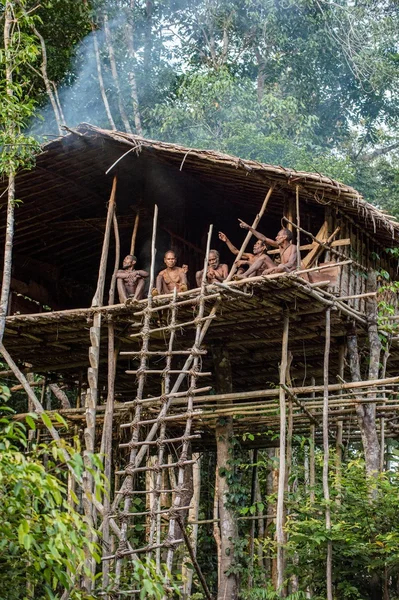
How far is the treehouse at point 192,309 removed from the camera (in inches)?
477

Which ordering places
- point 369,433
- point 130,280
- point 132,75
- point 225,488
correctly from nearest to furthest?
point 369,433, point 130,280, point 225,488, point 132,75

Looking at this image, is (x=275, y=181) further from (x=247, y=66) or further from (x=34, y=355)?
(x=247, y=66)

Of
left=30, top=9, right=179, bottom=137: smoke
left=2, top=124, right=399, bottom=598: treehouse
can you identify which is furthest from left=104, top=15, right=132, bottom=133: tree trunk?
left=2, top=124, right=399, bottom=598: treehouse

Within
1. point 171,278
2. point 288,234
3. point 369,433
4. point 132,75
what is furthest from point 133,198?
point 132,75

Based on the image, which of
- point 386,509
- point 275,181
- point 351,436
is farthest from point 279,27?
point 386,509

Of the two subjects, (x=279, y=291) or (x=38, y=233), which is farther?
(x=38, y=233)

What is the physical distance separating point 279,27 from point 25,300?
1436cm

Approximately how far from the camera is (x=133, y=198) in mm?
14719

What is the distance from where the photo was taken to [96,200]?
1480cm

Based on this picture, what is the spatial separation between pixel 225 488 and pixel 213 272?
3125 millimetres

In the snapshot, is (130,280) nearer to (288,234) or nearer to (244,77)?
(288,234)

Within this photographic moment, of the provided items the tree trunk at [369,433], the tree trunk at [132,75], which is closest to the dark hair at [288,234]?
the tree trunk at [369,433]

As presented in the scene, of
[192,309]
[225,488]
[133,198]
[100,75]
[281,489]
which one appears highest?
[100,75]

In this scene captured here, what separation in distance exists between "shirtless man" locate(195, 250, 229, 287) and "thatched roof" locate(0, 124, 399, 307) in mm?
1060
